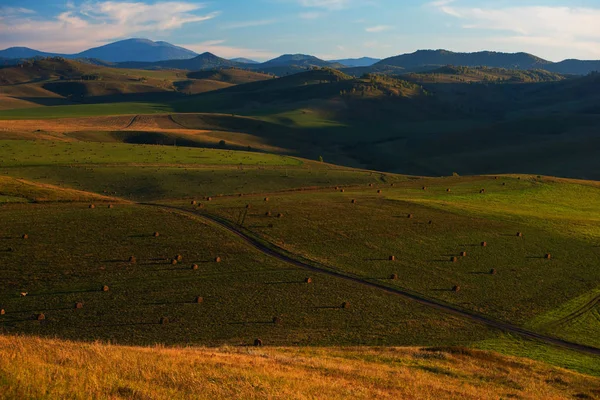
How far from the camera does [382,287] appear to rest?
5297 centimetres

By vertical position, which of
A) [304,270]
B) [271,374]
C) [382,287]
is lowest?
[382,287]

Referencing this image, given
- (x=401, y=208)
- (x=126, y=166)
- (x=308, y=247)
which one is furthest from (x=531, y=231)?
(x=126, y=166)

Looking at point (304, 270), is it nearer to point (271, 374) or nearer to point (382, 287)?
point (382, 287)

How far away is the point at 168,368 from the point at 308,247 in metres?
37.1

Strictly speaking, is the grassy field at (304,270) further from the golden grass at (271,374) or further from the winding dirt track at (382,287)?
the golden grass at (271,374)

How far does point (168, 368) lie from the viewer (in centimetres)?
2531

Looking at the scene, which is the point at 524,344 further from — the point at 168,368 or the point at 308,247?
the point at 168,368

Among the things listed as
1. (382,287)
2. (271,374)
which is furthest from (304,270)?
(271,374)

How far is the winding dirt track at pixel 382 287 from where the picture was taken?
144 ft

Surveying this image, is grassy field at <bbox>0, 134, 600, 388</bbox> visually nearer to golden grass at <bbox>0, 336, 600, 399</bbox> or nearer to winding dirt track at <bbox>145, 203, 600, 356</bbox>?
winding dirt track at <bbox>145, 203, 600, 356</bbox>

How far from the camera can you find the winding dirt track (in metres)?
43.9

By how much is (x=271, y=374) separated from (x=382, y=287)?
91.0 feet

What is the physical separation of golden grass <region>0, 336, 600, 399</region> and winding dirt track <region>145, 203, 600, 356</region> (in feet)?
25.0

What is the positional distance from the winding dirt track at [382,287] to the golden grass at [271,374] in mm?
7614
